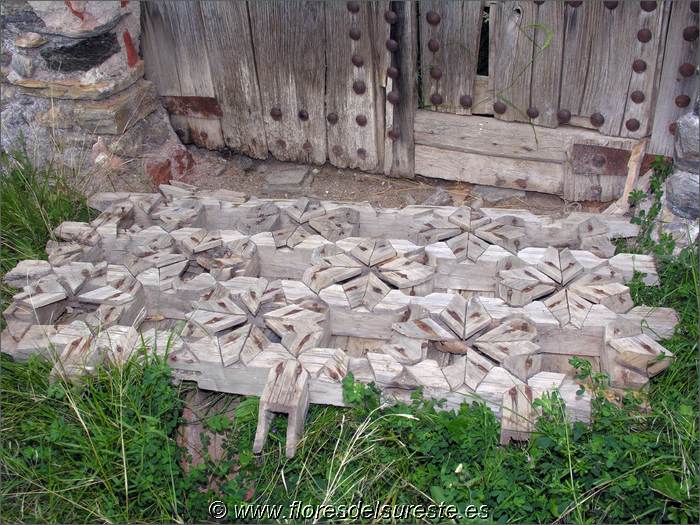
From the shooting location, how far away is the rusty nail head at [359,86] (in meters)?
3.88

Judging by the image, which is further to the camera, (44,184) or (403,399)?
(44,184)

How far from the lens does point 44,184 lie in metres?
3.51

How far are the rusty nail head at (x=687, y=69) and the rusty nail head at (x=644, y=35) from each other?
7.7 inches

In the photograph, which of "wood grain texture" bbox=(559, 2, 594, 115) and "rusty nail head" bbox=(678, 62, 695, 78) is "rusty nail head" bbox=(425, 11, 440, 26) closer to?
"wood grain texture" bbox=(559, 2, 594, 115)

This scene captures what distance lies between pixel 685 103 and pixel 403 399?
1.97 meters

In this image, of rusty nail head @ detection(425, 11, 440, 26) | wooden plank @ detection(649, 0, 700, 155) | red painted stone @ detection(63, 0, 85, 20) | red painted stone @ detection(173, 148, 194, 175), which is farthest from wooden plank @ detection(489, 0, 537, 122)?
red painted stone @ detection(63, 0, 85, 20)

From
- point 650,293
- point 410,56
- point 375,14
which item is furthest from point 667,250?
point 375,14

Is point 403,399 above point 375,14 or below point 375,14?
below

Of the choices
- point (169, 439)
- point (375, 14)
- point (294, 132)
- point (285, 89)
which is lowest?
point (169, 439)

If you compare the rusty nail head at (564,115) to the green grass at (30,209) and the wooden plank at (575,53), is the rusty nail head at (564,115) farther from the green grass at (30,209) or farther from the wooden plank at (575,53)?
the green grass at (30,209)

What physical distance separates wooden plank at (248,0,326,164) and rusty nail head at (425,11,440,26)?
0.57 metres

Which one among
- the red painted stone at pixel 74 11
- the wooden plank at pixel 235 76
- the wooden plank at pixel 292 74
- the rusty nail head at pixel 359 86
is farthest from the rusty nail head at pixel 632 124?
the red painted stone at pixel 74 11

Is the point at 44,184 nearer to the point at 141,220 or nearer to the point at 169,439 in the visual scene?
the point at 141,220

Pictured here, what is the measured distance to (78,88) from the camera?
383cm
